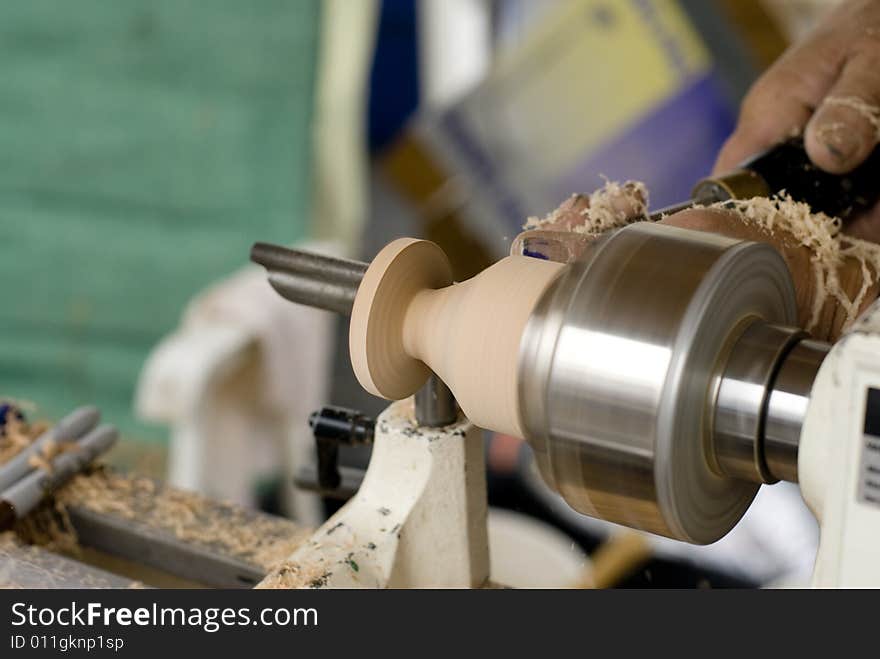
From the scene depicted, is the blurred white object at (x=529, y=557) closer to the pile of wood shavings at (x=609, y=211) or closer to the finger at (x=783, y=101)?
the finger at (x=783, y=101)

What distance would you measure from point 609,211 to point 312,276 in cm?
17

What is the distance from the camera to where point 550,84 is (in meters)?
1.83

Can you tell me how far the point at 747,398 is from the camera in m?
0.43

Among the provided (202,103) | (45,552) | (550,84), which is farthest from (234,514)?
(550,84)

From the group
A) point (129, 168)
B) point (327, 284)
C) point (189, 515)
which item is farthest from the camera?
point (129, 168)

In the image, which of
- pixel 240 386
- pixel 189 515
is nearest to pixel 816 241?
pixel 189 515

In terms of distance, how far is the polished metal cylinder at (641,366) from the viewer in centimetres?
41

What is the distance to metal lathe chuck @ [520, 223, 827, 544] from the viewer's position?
0.42 meters

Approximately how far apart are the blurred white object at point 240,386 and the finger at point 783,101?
2.54 feet

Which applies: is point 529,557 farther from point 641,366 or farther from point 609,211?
point 641,366

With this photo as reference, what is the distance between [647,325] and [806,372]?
3.1 inches

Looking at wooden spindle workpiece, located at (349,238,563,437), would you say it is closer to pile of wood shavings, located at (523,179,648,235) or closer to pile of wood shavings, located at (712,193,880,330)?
pile of wood shavings, located at (523,179,648,235)
